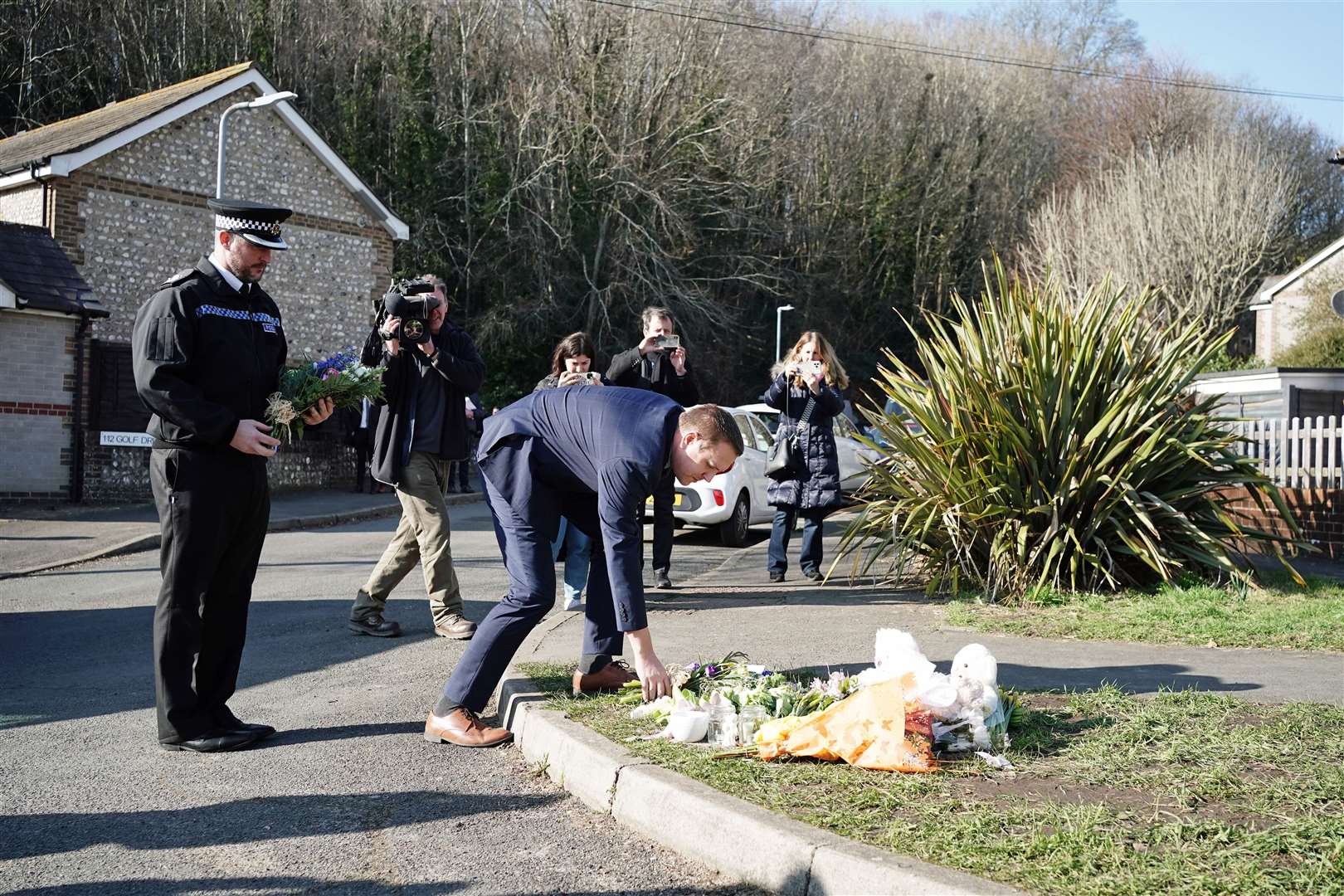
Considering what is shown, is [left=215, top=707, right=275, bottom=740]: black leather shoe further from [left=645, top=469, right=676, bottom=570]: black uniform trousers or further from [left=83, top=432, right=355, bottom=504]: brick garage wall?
[left=83, top=432, right=355, bottom=504]: brick garage wall

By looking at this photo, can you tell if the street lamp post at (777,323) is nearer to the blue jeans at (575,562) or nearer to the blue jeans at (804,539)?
the blue jeans at (804,539)

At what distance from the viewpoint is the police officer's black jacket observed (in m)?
4.75

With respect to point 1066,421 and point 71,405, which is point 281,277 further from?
point 1066,421

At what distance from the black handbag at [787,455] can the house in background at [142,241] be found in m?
13.0

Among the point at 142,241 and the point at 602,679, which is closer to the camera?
the point at 602,679

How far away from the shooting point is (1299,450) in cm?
1202

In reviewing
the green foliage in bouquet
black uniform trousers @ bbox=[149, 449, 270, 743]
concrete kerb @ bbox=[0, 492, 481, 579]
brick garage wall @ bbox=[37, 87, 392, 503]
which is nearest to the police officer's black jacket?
black uniform trousers @ bbox=[149, 449, 270, 743]

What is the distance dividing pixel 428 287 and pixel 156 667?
298 cm

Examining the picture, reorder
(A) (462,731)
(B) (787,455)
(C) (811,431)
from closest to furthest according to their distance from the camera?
1. (A) (462,731)
2. (B) (787,455)
3. (C) (811,431)

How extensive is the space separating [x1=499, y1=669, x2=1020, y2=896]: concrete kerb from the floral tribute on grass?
35cm

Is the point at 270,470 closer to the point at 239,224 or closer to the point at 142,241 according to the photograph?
the point at 142,241

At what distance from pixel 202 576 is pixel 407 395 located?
238 centimetres

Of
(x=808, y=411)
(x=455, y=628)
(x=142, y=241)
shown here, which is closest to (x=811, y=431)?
(x=808, y=411)

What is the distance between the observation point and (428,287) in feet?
23.7
